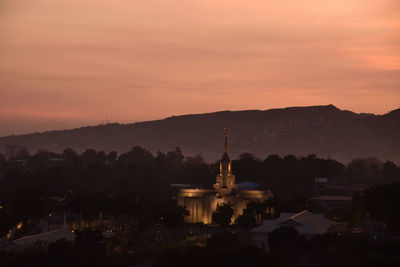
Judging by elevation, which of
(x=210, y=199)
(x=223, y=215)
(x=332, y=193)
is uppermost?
(x=210, y=199)

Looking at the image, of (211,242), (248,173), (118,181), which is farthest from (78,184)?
(211,242)

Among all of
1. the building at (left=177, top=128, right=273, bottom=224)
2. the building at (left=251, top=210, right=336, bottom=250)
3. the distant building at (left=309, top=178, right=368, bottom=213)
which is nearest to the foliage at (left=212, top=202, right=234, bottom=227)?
the building at (left=177, top=128, right=273, bottom=224)

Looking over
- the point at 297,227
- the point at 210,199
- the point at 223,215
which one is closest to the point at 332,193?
the point at 210,199

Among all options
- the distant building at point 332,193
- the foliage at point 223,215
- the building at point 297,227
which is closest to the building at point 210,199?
the foliage at point 223,215

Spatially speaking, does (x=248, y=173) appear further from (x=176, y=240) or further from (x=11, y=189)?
(x=176, y=240)

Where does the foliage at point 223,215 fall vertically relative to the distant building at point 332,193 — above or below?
below

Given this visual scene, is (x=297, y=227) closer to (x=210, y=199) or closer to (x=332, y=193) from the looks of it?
(x=210, y=199)

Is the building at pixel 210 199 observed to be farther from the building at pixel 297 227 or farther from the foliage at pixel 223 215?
the building at pixel 297 227

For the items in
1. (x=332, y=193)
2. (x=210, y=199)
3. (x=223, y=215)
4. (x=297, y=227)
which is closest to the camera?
(x=297, y=227)

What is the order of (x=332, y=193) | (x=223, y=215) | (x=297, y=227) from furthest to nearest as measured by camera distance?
1. (x=332, y=193)
2. (x=223, y=215)
3. (x=297, y=227)

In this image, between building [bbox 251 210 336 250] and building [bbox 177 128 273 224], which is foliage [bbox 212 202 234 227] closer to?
building [bbox 177 128 273 224]

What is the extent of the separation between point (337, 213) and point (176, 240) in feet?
126

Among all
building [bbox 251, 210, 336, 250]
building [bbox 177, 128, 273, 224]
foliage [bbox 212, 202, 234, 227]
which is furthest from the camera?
building [bbox 177, 128, 273, 224]

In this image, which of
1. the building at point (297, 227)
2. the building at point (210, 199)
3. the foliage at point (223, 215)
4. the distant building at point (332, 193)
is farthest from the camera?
the distant building at point (332, 193)
